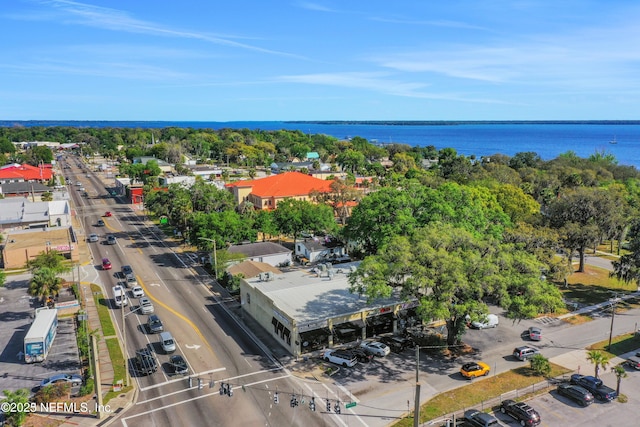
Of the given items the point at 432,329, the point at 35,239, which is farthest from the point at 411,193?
the point at 35,239

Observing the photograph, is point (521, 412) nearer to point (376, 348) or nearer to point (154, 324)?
point (376, 348)

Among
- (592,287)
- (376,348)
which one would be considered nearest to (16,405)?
(376,348)

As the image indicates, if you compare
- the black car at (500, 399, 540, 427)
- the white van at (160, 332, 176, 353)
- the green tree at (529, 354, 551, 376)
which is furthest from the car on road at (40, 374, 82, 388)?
the green tree at (529, 354, 551, 376)

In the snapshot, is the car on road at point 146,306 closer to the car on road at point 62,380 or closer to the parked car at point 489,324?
the car on road at point 62,380

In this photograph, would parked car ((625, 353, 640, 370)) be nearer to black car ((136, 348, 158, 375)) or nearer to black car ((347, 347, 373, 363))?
black car ((347, 347, 373, 363))

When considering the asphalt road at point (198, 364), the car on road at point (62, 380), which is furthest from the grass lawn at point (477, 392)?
the car on road at point (62, 380)

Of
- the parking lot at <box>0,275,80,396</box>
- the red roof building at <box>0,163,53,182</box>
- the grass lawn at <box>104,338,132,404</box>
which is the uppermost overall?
the red roof building at <box>0,163,53,182</box>
